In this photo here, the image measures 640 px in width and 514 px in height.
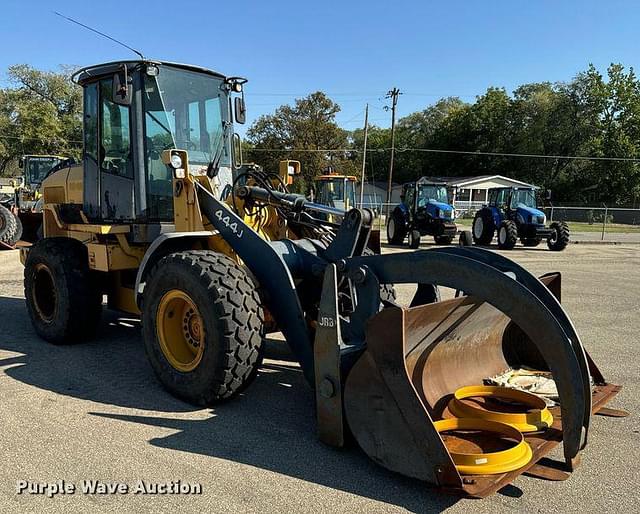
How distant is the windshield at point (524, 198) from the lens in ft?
69.8

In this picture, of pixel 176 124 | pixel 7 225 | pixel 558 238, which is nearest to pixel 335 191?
pixel 558 238

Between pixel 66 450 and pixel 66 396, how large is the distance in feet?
3.46

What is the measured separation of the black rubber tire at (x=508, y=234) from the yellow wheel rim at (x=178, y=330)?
16746 millimetres

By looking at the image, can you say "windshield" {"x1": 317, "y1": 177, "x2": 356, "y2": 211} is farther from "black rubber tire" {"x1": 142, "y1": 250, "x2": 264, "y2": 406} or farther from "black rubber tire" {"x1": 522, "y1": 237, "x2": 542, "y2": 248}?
"black rubber tire" {"x1": 142, "y1": 250, "x2": 264, "y2": 406}

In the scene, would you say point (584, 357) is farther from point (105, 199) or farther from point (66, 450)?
point (105, 199)

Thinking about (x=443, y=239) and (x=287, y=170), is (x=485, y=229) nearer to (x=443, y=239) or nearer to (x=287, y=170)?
(x=443, y=239)

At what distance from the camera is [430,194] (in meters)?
20.9

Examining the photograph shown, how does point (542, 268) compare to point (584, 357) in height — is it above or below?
below

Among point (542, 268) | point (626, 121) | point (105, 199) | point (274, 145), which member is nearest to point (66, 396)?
point (105, 199)

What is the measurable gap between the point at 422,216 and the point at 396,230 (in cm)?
106

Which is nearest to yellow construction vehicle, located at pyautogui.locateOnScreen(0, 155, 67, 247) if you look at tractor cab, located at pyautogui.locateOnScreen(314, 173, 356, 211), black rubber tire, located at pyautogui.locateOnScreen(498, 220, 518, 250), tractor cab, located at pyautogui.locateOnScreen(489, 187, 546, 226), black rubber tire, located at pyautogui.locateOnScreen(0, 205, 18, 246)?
black rubber tire, located at pyautogui.locateOnScreen(0, 205, 18, 246)

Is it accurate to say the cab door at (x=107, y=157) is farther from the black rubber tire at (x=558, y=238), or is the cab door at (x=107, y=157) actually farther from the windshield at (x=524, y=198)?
the windshield at (x=524, y=198)

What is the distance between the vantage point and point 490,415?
3.57 meters

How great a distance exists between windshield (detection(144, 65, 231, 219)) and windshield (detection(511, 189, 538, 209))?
17.4 meters
